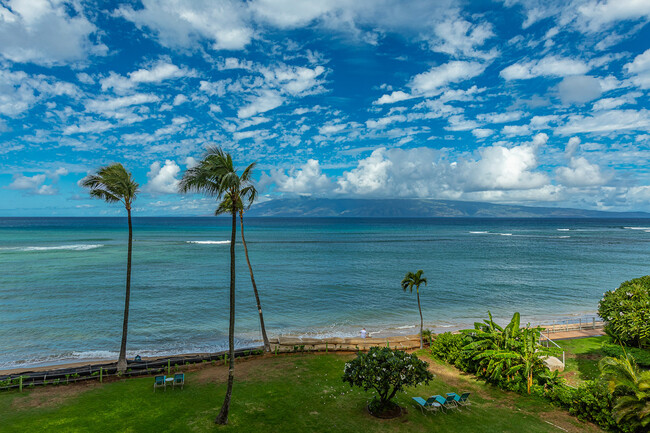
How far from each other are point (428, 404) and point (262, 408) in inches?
307

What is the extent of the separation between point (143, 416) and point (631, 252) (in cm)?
11209

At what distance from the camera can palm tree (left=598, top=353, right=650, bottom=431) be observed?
41.0 feet

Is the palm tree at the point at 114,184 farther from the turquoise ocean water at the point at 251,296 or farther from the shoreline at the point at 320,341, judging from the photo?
the turquoise ocean water at the point at 251,296

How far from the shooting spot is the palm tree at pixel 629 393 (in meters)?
12.5

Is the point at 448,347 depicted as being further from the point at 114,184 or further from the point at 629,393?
A: the point at 114,184

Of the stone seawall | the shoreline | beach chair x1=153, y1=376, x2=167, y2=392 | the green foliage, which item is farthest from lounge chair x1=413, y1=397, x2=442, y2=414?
the green foliage

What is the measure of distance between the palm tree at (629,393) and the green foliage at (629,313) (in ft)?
28.7

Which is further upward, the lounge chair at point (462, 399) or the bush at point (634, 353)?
the bush at point (634, 353)

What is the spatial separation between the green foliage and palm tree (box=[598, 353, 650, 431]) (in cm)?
876

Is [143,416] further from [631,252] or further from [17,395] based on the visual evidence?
[631,252]

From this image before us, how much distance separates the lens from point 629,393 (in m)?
13.4

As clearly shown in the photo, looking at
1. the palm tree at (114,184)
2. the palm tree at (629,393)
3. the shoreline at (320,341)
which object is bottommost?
the shoreline at (320,341)

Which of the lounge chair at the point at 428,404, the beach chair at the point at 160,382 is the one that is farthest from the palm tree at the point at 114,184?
the lounge chair at the point at 428,404

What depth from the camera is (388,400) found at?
51.4 ft
